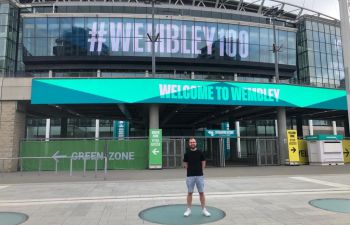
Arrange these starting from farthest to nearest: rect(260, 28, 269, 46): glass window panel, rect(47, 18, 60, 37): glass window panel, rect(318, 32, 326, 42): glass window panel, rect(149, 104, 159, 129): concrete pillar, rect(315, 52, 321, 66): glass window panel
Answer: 1. rect(318, 32, 326, 42): glass window panel
2. rect(315, 52, 321, 66): glass window panel
3. rect(260, 28, 269, 46): glass window panel
4. rect(47, 18, 60, 37): glass window panel
5. rect(149, 104, 159, 129): concrete pillar

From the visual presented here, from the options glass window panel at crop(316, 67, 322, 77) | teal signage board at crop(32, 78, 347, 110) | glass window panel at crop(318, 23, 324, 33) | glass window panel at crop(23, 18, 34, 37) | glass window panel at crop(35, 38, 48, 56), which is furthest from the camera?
glass window panel at crop(318, 23, 324, 33)

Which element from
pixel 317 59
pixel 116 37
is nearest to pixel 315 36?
pixel 317 59

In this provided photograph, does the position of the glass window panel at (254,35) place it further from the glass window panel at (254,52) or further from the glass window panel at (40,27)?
the glass window panel at (40,27)

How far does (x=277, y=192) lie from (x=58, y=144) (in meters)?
15.9

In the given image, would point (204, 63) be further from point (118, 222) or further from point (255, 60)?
point (118, 222)

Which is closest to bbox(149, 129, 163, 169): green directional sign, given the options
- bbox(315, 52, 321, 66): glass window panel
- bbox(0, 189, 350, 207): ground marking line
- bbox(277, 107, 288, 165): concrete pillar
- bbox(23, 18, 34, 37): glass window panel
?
bbox(277, 107, 288, 165): concrete pillar

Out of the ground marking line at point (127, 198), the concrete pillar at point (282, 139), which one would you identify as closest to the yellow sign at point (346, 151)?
the concrete pillar at point (282, 139)

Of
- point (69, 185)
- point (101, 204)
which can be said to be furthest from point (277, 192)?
point (69, 185)

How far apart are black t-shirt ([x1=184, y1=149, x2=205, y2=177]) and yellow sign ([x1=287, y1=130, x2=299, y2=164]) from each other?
61.3 feet

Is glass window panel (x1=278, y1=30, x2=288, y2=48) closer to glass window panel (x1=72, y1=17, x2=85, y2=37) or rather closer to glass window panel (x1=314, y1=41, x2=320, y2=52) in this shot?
glass window panel (x1=314, y1=41, x2=320, y2=52)

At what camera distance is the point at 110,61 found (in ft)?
169

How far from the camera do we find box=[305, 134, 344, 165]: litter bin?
84.4 feet

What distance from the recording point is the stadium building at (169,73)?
23.2 m

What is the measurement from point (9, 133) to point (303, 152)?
69.8 ft
